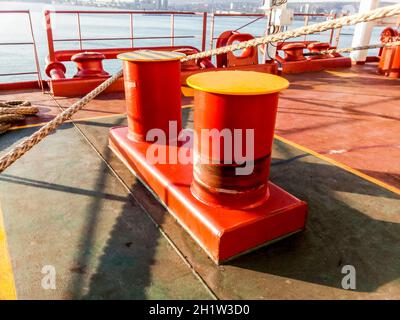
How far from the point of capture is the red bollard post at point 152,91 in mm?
3225

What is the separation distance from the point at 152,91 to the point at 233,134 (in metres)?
1.39

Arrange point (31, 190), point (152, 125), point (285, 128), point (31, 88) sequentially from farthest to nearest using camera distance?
1. point (31, 88)
2. point (285, 128)
3. point (152, 125)
4. point (31, 190)

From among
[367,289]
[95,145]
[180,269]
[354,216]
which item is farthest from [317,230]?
[95,145]

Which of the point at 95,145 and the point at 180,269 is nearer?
the point at 180,269

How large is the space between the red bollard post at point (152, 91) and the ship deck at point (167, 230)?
1.90 ft

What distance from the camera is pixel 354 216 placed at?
2820 millimetres

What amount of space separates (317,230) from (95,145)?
2.78 metres

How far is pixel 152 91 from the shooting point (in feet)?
10.8

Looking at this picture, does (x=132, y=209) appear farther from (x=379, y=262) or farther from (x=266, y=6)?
(x=266, y=6)

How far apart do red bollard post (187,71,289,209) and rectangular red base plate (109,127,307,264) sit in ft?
0.33

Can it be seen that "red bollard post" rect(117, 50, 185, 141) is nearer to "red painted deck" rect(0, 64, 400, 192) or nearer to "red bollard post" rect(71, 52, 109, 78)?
"red painted deck" rect(0, 64, 400, 192)

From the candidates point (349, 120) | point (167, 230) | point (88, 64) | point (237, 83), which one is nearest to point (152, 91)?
point (237, 83)

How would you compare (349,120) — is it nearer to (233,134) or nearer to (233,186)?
(233,186)

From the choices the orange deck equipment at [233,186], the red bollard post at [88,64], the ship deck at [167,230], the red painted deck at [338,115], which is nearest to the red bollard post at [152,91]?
the ship deck at [167,230]
